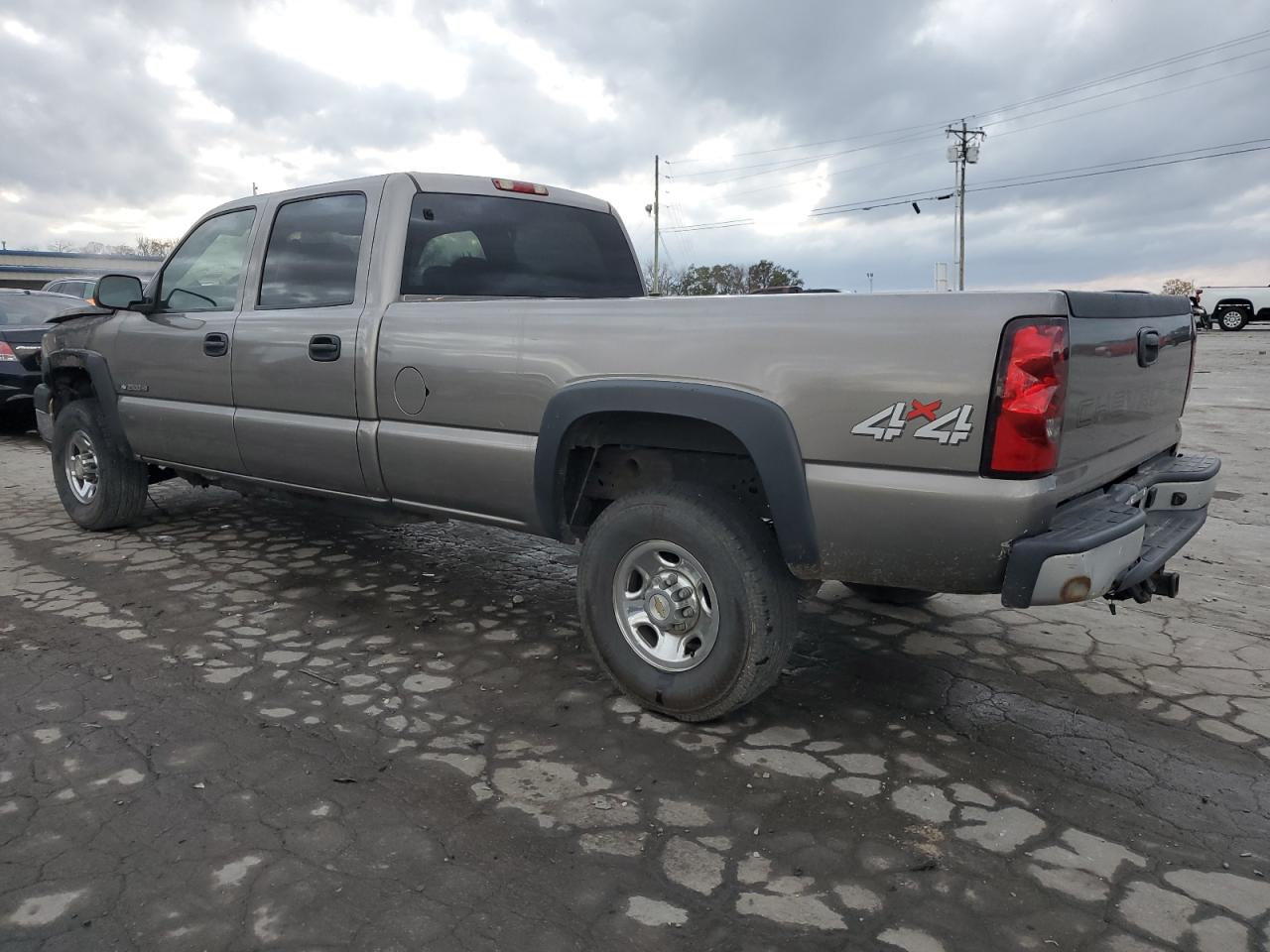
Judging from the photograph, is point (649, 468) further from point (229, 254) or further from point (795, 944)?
point (229, 254)

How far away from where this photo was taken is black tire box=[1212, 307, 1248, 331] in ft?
106

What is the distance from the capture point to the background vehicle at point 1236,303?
104ft

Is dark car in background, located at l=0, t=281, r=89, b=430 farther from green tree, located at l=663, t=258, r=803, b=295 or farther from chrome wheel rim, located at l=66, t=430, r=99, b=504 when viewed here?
green tree, located at l=663, t=258, r=803, b=295

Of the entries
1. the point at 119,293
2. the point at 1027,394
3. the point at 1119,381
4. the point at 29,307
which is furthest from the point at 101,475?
the point at 29,307

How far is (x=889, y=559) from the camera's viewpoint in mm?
2838

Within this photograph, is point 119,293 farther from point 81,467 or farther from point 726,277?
point 726,277

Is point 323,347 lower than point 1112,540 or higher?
higher

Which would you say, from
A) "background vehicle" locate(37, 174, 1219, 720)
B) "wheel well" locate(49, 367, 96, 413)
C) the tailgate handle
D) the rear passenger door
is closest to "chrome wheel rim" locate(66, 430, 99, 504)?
"wheel well" locate(49, 367, 96, 413)

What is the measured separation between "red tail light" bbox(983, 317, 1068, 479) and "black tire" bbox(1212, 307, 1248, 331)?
117 feet

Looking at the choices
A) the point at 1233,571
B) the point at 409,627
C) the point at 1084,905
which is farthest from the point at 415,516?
the point at 1233,571

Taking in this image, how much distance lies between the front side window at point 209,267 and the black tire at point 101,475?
1.05 metres

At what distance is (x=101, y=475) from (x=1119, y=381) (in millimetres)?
5661

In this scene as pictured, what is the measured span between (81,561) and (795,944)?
191 inches

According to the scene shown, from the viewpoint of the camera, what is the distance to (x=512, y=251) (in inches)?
181
